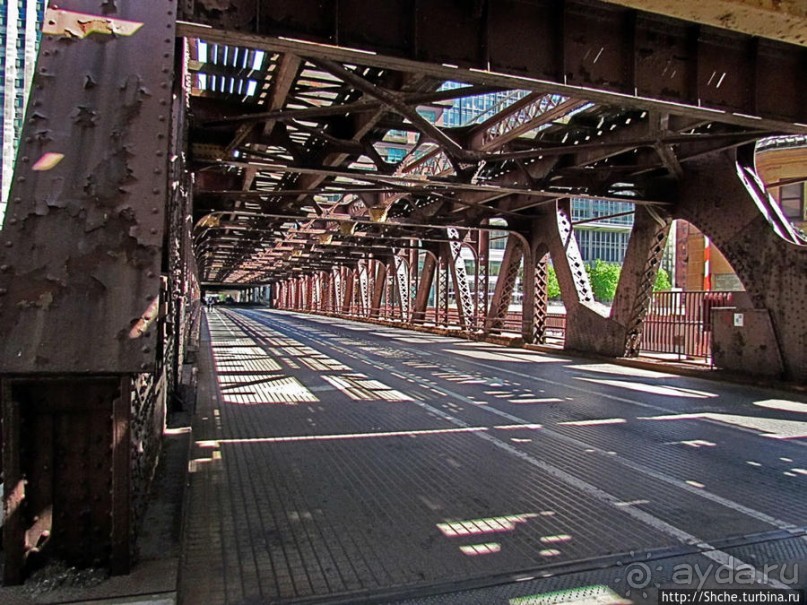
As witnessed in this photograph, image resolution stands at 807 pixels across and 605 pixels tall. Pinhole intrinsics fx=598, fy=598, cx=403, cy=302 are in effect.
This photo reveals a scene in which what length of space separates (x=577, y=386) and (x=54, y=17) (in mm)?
10646

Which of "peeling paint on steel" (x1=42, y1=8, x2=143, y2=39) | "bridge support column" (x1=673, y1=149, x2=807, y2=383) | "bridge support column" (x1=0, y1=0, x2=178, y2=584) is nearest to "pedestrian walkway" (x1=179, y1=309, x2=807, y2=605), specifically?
"bridge support column" (x1=0, y1=0, x2=178, y2=584)

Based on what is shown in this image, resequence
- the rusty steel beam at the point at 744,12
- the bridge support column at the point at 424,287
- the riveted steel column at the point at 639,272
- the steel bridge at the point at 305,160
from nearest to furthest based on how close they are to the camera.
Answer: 1. the steel bridge at the point at 305,160
2. the rusty steel beam at the point at 744,12
3. the riveted steel column at the point at 639,272
4. the bridge support column at the point at 424,287

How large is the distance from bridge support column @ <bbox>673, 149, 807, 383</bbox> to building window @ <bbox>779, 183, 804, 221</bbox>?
23.6 metres

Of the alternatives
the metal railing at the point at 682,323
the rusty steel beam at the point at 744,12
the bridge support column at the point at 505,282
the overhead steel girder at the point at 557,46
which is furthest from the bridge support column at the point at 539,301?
the rusty steel beam at the point at 744,12

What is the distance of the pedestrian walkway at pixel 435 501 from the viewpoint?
3.80 m

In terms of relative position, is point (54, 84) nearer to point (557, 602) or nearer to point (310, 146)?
point (557, 602)

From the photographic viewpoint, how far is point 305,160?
13203mm

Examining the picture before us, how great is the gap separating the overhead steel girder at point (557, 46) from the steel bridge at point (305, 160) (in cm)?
3

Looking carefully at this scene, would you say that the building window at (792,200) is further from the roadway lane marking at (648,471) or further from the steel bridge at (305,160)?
the roadway lane marking at (648,471)

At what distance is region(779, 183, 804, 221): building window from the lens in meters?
32.8

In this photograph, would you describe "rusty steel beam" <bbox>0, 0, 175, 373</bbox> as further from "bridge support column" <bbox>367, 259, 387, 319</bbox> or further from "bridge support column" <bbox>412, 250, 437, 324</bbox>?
"bridge support column" <bbox>367, 259, 387, 319</bbox>

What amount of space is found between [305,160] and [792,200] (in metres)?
31.1

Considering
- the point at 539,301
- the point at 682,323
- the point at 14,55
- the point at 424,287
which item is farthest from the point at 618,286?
the point at 14,55

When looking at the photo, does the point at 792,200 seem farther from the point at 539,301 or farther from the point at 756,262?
the point at 756,262
